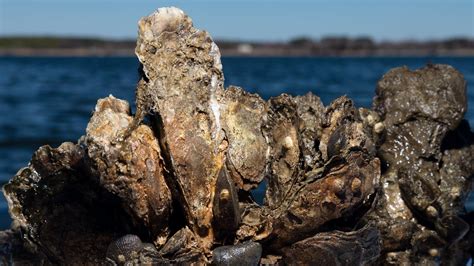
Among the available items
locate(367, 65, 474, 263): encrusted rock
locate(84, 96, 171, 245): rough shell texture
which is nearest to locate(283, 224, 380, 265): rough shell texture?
locate(367, 65, 474, 263): encrusted rock

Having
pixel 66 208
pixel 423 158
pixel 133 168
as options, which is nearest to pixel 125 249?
pixel 133 168

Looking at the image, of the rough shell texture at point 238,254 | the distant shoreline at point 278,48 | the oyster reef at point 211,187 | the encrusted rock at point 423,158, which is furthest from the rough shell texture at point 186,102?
the distant shoreline at point 278,48

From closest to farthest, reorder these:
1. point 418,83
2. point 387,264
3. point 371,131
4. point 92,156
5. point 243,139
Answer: point 92,156 < point 243,139 < point 387,264 < point 371,131 < point 418,83

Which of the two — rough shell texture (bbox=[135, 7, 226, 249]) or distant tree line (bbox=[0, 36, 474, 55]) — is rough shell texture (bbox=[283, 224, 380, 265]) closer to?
rough shell texture (bbox=[135, 7, 226, 249])

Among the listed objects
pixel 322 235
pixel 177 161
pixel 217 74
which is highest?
pixel 217 74

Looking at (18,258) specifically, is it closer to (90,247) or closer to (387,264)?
(90,247)

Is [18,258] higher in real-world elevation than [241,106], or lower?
lower

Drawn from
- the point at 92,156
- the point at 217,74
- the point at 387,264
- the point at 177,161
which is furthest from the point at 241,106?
the point at 387,264
